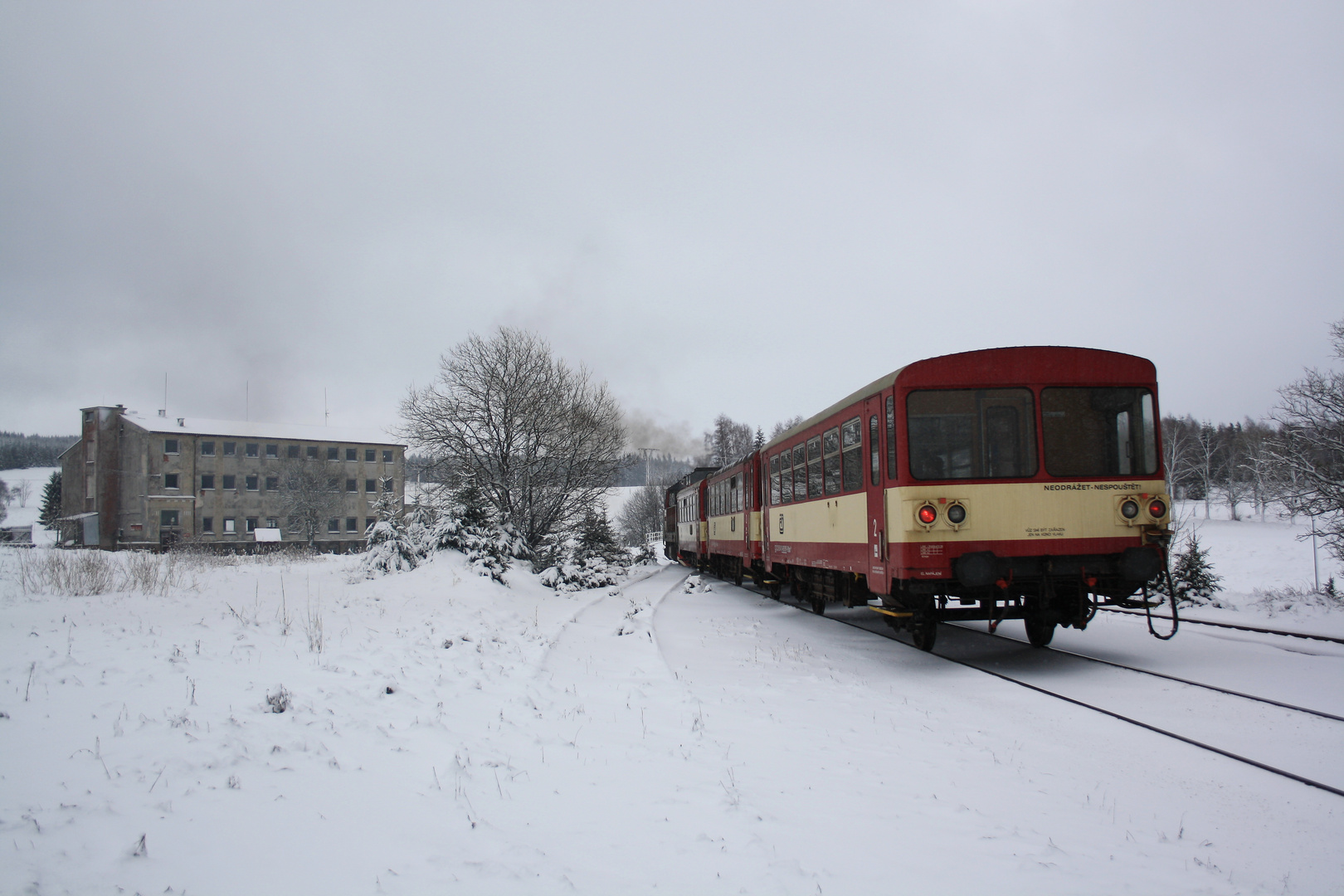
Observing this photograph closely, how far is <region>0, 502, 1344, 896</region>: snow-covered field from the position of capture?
3.59 meters

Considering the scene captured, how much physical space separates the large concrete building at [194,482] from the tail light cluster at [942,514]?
192ft

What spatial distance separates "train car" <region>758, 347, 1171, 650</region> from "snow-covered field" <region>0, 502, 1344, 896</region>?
1.20 metres

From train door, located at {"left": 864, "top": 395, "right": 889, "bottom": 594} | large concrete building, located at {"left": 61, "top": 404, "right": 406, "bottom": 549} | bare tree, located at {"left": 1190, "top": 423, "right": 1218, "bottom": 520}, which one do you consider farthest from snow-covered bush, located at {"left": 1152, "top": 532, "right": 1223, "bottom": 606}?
large concrete building, located at {"left": 61, "top": 404, "right": 406, "bottom": 549}

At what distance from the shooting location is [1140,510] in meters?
8.57

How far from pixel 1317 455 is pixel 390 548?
20391 millimetres

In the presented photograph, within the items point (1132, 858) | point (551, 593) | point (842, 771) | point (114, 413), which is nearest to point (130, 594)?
point (551, 593)

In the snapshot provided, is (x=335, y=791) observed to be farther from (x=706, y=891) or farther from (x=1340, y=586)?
(x=1340, y=586)

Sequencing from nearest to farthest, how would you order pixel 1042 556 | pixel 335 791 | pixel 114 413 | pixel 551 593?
pixel 335 791, pixel 1042 556, pixel 551 593, pixel 114 413

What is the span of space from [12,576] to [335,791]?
1442cm

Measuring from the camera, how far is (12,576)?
14430 mm

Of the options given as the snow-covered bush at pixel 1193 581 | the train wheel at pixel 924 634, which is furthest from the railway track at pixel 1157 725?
the snow-covered bush at pixel 1193 581

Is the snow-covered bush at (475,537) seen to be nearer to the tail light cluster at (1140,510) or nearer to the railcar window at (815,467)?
the railcar window at (815,467)

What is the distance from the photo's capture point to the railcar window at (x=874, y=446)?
923cm

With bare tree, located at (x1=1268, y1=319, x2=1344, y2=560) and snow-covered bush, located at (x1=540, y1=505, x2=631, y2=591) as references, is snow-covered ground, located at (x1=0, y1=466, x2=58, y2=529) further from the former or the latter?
bare tree, located at (x1=1268, y1=319, x2=1344, y2=560)
